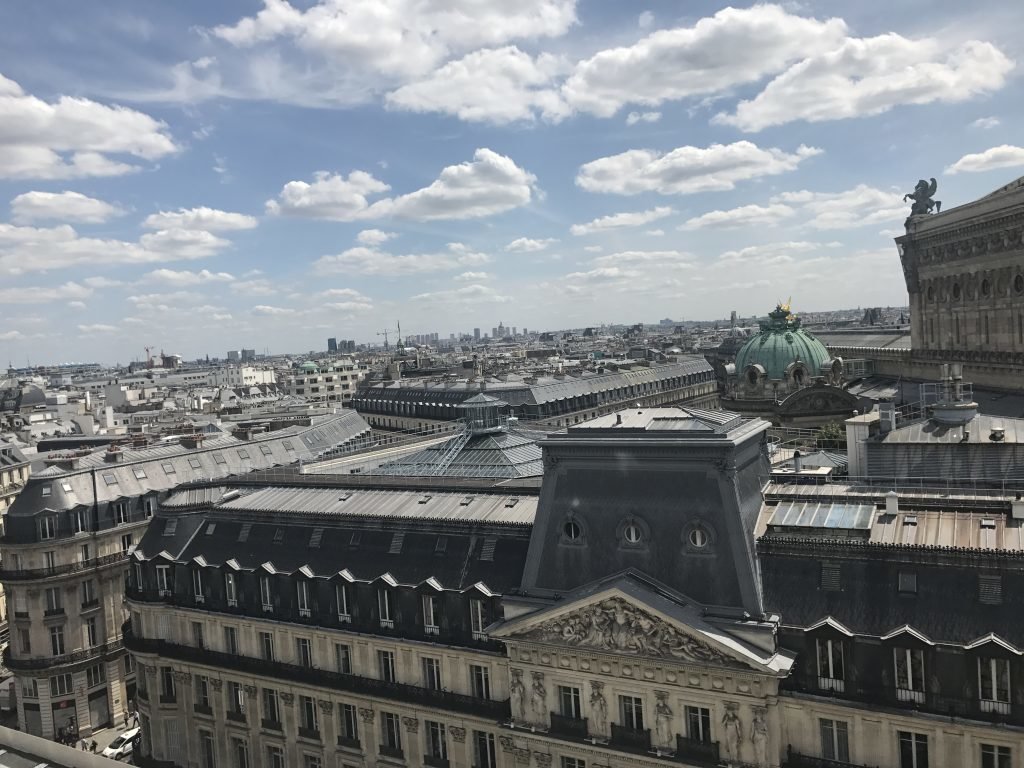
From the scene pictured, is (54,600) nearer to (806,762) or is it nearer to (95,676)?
(95,676)

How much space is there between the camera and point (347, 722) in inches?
1710

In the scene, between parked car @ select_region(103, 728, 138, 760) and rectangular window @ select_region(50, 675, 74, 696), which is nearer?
parked car @ select_region(103, 728, 138, 760)

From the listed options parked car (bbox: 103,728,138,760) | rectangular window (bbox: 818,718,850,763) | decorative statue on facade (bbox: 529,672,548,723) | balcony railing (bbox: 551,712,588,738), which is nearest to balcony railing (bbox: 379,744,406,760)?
decorative statue on facade (bbox: 529,672,548,723)

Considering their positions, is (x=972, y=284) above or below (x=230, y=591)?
above

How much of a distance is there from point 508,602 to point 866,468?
69.3 feet

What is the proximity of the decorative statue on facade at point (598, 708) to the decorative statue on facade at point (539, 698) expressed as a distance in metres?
2.16

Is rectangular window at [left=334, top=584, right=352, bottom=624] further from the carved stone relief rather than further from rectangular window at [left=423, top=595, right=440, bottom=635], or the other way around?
the carved stone relief

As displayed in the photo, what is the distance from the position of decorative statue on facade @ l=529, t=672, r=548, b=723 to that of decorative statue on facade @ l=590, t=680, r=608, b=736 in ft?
7.08

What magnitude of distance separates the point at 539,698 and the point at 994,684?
17.2m

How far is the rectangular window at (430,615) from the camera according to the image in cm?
4056

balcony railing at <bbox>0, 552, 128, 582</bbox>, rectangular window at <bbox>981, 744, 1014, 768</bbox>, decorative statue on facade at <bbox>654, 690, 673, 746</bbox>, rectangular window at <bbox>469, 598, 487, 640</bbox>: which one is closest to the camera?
rectangular window at <bbox>981, 744, 1014, 768</bbox>

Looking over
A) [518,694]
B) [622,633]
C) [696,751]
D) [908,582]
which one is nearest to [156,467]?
[518,694]

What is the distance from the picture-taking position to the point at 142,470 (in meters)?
70.6

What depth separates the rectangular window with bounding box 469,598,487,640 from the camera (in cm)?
3894
